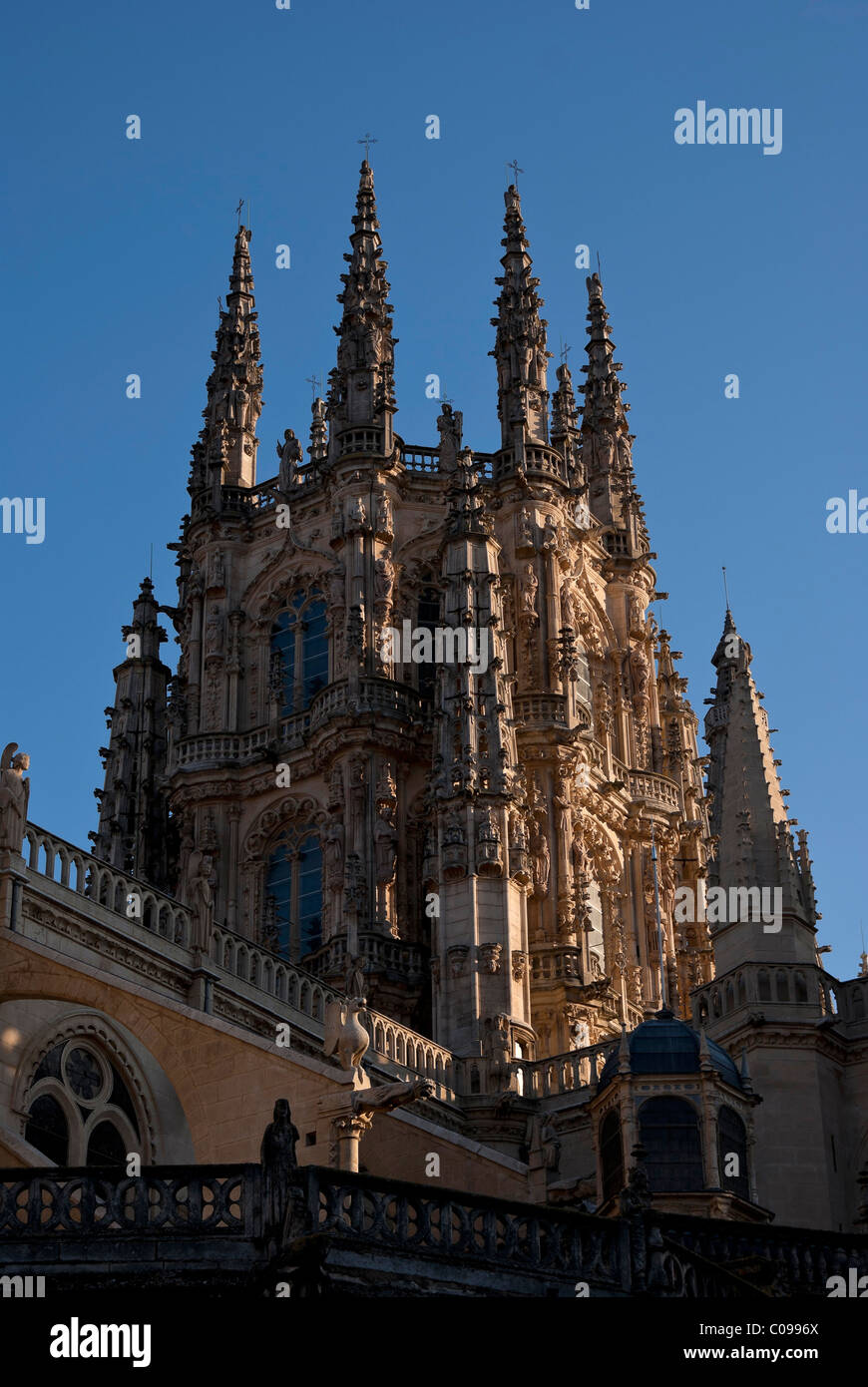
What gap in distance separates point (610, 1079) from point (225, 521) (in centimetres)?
3106

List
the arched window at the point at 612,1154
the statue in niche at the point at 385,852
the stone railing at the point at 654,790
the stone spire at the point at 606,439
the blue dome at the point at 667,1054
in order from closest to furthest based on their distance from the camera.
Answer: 1. the arched window at the point at 612,1154
2. the blue dome at the point at 667,1054
3. the statue in niche at the point at 385,852
4. the stone railing at the point at 654,790
5. the stone spire at the point at 606,439

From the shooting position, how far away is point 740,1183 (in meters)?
31.1

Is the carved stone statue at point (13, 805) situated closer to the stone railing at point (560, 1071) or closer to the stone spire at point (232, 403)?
the stone railing at point (560, 1071)

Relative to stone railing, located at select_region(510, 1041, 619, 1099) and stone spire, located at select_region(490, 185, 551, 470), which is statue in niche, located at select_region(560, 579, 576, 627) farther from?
stone railing, located at select_region(510, 1041, 619, 1099)

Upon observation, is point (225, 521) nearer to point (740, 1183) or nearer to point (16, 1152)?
point (740, 1183)

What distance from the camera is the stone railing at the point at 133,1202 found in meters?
19.1

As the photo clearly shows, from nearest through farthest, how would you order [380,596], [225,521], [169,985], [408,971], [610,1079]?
[610,1079] < [169,985] < [408,971] < [380,596] < [225,521]

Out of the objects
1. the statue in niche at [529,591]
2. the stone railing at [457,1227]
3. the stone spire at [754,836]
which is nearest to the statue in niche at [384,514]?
the statue in niche at [529,591]

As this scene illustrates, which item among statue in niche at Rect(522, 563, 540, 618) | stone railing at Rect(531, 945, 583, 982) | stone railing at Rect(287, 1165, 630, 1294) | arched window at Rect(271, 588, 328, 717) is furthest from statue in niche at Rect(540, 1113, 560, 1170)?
arched window at Rect(271, 588, 328, 717)

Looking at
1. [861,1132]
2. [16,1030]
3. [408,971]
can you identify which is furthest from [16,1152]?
[408,971]

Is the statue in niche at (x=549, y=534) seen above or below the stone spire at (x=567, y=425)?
below

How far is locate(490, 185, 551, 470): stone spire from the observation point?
58750 mm

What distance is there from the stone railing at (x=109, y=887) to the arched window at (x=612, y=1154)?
7887 mm

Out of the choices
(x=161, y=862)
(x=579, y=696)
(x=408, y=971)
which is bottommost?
(x=408, y=971)
